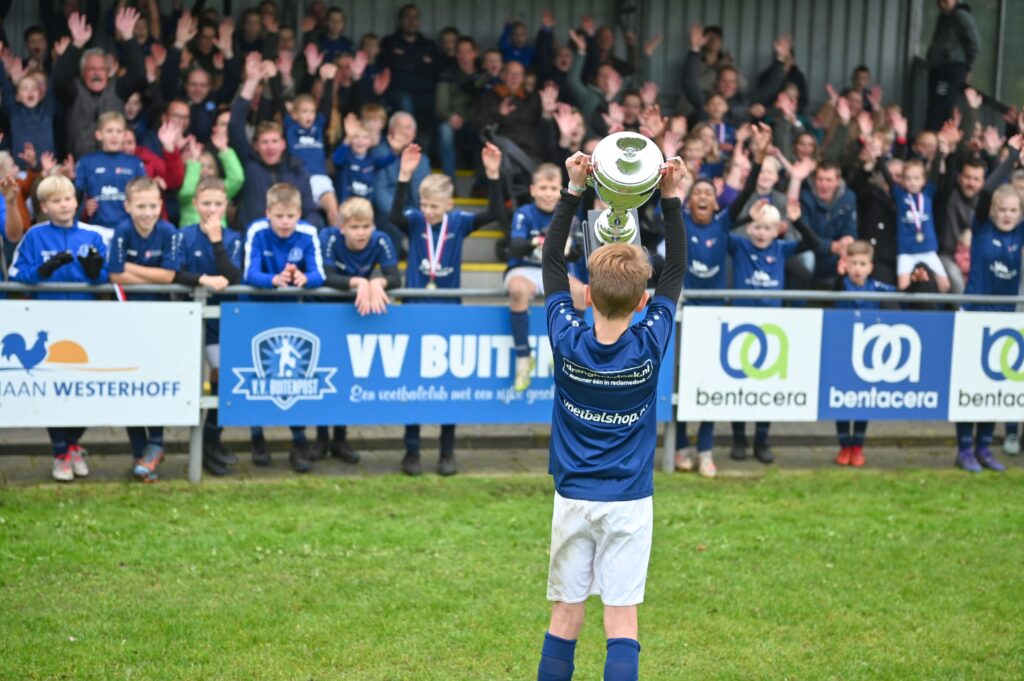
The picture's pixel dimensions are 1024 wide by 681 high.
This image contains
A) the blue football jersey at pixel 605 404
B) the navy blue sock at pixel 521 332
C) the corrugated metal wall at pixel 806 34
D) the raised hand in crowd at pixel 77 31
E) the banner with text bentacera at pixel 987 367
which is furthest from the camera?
the corrugated metal wall at pixel 806 34

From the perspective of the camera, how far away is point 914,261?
12.5 meters

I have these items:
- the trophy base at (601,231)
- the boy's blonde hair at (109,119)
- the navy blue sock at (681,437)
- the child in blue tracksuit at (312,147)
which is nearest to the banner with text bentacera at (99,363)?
the boy's blonde hair at (109,119)

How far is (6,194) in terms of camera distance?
940 centimetres

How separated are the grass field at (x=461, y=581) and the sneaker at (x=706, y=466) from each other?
35cm

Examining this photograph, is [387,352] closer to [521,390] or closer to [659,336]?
[521,390]

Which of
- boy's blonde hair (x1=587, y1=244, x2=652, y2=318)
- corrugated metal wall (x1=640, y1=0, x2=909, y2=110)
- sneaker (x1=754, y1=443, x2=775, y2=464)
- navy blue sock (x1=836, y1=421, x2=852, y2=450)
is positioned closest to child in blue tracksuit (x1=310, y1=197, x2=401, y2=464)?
sneaker (x1=754, y1=443, x2=775, y2=464)

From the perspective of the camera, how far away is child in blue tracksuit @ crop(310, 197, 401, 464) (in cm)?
935

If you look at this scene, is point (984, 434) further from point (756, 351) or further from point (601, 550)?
point (601, 550)

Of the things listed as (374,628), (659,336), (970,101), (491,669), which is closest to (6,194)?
(374,628)

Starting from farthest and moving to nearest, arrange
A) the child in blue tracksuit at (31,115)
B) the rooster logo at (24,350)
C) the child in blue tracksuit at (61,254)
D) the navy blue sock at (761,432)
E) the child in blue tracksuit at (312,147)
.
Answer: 1. the child in blue tracksuit at (312,147)
2. the child in blue tracksuit at (31,115)
3. the navy blue sock at (761,432)
4. the child in blue tracksuit at (61,254)
5. the rooster logo at (24,350)

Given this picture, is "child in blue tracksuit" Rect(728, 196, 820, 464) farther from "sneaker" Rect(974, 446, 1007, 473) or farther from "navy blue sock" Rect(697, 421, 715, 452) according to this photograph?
"sneaker" Rect(974, 446, 1007, 473)

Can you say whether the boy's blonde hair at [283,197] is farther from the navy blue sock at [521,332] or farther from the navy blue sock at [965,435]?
the navy blue sock at [965,435]

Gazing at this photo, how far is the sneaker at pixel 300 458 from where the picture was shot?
9.71 metres

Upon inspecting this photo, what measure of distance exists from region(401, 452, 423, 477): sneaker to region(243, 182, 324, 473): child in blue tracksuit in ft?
4.86
